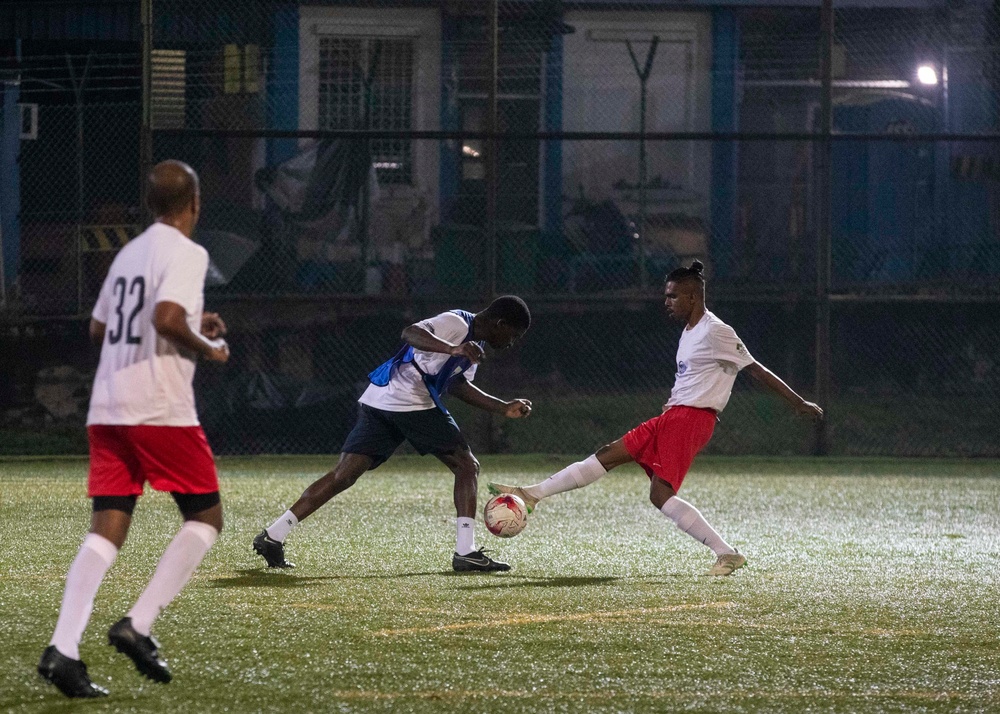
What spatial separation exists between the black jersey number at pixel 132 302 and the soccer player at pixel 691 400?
3.55 meters

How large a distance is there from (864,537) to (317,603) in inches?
161

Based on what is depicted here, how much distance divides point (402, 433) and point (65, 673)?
341 centimetres

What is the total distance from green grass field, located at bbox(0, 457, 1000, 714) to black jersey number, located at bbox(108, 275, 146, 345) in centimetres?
114

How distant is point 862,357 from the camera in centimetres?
1595

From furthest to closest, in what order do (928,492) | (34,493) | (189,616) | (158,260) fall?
(928,492)
(34,493)
(189,616)
(158,260)

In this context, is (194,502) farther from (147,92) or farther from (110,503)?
(147,92)

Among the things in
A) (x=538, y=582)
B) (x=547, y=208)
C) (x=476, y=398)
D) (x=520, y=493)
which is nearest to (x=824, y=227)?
(x=547, y=208)

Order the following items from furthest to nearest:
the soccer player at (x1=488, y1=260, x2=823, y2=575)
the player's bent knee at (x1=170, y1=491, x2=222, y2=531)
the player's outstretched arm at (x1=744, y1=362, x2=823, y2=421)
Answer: the player's outstretched arm at (x1=744, y1=362, x2=823, y2=421)
the soccer player at (x1=488, y1=260, x2=823, y2=575)
the player's bent knee at (x1=170, y1=491, x2=222, y2=531)

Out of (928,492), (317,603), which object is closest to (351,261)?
(928,492)

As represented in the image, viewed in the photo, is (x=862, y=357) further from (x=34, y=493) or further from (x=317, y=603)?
(x=317, y=603)

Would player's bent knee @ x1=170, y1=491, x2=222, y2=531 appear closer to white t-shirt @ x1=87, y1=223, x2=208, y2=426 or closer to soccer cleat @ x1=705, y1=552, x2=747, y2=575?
white t-shirt @ x1=87, y1=223, x2=208, y2=426

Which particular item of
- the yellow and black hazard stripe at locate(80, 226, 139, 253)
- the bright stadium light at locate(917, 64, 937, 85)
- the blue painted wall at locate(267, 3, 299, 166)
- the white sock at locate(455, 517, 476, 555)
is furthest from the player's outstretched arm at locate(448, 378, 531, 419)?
the bright stadium light at locate(917, 64, 937, 85)

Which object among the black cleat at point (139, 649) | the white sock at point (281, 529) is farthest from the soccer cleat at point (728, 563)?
the black cleat at point (139, 649)

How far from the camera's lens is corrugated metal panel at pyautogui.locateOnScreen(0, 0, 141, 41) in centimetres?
2039
